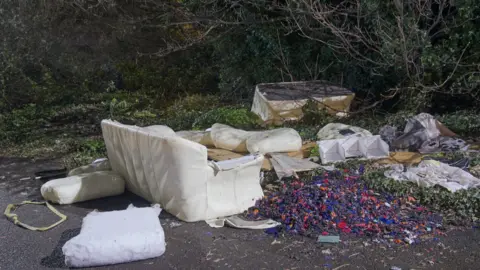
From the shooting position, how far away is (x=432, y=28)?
8875 mm

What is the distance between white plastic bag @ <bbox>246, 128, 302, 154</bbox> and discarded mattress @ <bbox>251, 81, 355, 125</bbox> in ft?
7.27

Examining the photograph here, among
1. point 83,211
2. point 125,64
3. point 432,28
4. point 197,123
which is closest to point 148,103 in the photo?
point 125,64

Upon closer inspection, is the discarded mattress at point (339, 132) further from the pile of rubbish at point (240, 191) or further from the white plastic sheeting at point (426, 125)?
the white plastic sheeting at point (426, 125)

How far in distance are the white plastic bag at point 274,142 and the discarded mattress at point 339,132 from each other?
61 centimetres

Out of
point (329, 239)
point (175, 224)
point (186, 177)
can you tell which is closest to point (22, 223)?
point (175, 224)

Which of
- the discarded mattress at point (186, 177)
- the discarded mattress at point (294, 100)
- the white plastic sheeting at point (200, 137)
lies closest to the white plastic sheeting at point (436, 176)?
the discarded mattress at point (186, 177)

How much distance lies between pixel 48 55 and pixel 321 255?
10.9 metres

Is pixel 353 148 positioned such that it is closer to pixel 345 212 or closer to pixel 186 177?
pixel 345 212

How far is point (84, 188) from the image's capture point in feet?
18.7

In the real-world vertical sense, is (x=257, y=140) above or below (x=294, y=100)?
above

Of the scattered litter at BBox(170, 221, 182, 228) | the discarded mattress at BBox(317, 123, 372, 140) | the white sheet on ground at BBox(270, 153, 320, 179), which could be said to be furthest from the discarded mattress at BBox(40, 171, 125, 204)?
the discarded mattress at BBox(317, 123, 372, 140)

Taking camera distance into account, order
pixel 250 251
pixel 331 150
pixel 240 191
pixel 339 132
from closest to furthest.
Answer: pixel 250 251 < pixel 240 191 < pixel 331 150 < pixel 339 132

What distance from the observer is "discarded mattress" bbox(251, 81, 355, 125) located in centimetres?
909

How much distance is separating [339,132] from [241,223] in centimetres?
285
